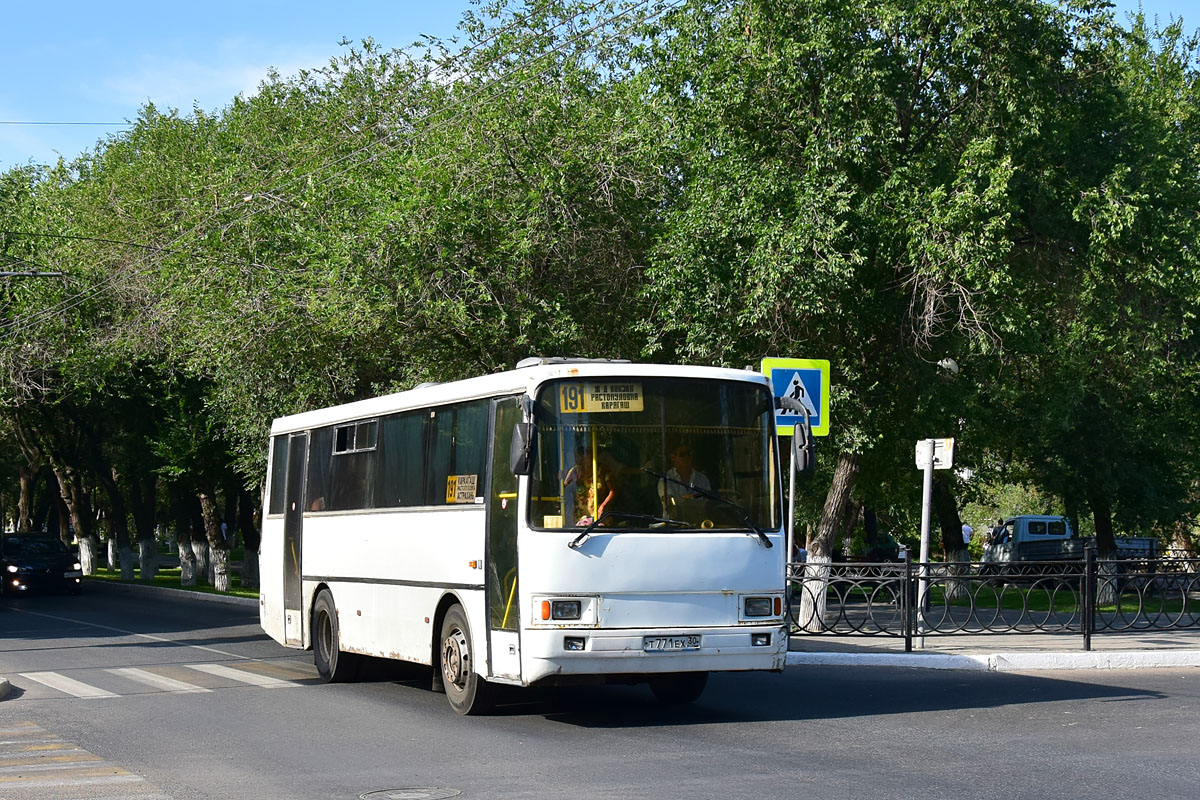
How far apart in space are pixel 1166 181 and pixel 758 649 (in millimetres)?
14410

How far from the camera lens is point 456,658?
12.5 m

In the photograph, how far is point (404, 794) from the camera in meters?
8.51

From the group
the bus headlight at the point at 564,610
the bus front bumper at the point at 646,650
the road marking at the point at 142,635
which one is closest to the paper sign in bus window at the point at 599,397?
the bus headlight at the point at 564,610

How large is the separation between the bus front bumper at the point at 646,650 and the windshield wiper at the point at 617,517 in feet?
2.29

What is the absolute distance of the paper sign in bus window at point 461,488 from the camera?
12383 millimetres

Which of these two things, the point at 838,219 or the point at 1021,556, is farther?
the point at 1021,556

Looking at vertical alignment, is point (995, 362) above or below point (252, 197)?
below

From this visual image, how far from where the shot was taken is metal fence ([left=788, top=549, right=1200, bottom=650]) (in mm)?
17047

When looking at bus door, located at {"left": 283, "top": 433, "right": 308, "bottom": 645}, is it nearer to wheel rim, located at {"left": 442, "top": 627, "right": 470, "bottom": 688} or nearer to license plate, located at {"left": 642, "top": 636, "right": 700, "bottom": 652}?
wheel rim, located at {"left": 442, "top": 627, "right": 470, "bottom": 688}

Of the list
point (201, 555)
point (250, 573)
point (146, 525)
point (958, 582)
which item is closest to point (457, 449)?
point (958, 582)

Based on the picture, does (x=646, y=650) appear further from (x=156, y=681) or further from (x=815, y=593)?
(x=815, y=593)

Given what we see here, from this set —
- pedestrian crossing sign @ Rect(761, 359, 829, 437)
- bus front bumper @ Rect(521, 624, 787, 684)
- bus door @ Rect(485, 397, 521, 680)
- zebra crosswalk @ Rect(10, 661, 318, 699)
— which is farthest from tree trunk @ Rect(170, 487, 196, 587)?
bus front bumper @ Rect(521, 624, 787, 684)

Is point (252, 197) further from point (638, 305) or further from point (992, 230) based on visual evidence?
point (992, 230)

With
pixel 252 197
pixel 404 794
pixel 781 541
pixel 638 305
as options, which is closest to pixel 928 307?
pixel 638 305
